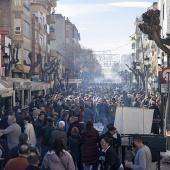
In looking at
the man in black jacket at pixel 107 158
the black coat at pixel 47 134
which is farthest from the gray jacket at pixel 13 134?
the man in black jacket at pixel 107 158

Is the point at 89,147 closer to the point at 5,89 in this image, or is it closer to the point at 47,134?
the point at 47,134

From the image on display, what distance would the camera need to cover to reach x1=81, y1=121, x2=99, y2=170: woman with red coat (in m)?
11.7

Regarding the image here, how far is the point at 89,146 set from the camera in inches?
467

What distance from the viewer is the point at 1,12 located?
42188mm

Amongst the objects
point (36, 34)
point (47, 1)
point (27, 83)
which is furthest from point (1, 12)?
point (47, 1)

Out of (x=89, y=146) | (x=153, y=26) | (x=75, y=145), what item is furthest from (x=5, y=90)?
(x=153, y=26)

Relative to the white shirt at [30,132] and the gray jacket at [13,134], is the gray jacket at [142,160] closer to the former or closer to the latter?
the gray jacket at [13,134]

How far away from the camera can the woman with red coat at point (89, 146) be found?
1173cm

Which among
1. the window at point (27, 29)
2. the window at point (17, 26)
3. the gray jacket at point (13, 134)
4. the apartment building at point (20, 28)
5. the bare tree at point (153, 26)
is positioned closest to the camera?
the bare tree at point (153, 26)

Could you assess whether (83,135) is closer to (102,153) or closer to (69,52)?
(102,153)

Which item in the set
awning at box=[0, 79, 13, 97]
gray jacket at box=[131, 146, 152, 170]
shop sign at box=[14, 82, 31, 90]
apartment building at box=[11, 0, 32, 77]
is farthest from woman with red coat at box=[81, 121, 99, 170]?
apartment building at box=[11, 0, 32, 77]

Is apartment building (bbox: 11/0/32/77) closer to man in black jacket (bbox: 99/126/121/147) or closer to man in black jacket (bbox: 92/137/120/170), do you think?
man in black jacket (bbox: 99/126/121/147)

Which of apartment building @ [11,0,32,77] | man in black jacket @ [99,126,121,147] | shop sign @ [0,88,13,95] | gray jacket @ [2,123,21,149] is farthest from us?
apartment building @ [11,0,32,77]

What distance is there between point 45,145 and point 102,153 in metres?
3.96
